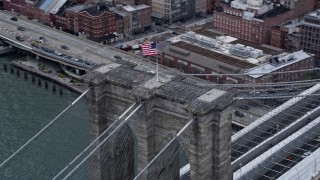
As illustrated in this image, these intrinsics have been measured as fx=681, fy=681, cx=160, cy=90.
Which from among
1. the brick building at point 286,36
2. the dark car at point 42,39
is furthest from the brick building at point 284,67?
the dark car at point 42,39

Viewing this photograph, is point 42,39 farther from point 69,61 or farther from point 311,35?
point 311,35

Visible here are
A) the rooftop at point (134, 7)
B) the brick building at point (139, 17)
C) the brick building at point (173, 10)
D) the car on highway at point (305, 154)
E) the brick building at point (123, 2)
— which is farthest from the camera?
the brick building at point (123, 2)

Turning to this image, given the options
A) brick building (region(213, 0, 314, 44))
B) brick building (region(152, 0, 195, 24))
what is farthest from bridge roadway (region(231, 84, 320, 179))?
brick building (region(152, 0, 195, 24))

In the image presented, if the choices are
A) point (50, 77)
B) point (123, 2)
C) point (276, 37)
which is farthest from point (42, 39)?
point (276, 37)

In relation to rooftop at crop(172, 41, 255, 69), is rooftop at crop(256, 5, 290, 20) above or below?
above

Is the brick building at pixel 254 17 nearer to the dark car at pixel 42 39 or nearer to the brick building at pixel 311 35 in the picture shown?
the brick building at pixel 311 35

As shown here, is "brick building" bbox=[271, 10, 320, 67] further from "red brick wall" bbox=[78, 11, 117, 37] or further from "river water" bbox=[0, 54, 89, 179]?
"river water" bbox=[0, 54, 89, 179]

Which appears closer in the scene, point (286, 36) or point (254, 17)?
point (286, 36)
